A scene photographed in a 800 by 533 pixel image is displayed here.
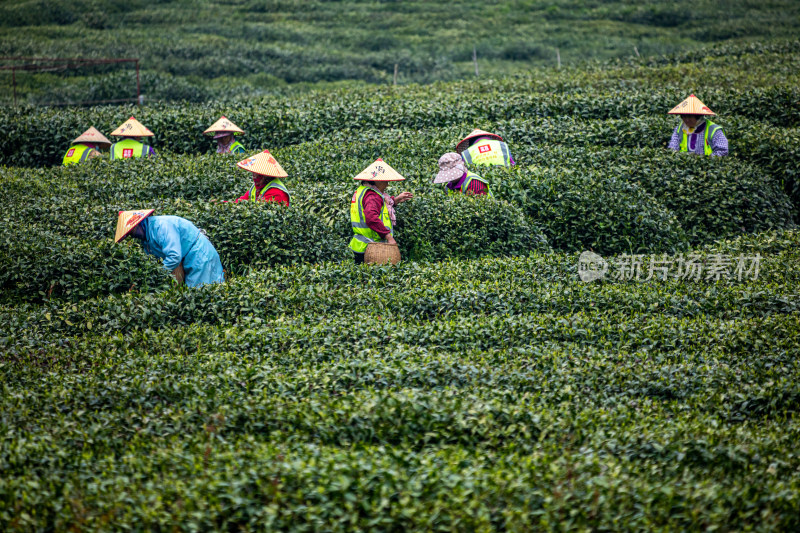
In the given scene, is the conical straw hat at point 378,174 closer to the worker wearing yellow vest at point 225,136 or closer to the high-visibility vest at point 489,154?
the high-visibility vest at point 489,154

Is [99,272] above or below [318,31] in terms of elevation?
below

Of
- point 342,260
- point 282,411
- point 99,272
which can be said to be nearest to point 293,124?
point 342,260

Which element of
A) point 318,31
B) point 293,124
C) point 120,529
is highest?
point 318,31

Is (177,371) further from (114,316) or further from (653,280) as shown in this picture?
(653,280)

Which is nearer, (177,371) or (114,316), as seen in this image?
(177,371)

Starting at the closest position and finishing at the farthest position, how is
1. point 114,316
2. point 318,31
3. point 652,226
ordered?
1. point 114,316
2. point 652,226
3. point 318,31

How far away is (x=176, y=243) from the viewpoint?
7934 mm

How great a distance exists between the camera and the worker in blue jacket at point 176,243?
25.7 feet

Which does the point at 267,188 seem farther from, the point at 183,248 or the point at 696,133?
the point at 696,133

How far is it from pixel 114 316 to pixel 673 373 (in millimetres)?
5621

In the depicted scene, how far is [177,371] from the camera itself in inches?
233

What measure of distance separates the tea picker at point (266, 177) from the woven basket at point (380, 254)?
1.54m

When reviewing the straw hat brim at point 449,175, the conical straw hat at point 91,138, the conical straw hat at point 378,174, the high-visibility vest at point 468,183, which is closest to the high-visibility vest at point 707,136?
the high-visibility vest at point 468,183

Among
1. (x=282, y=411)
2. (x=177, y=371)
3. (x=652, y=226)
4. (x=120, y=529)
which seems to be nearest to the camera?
(x=120, y=529)
